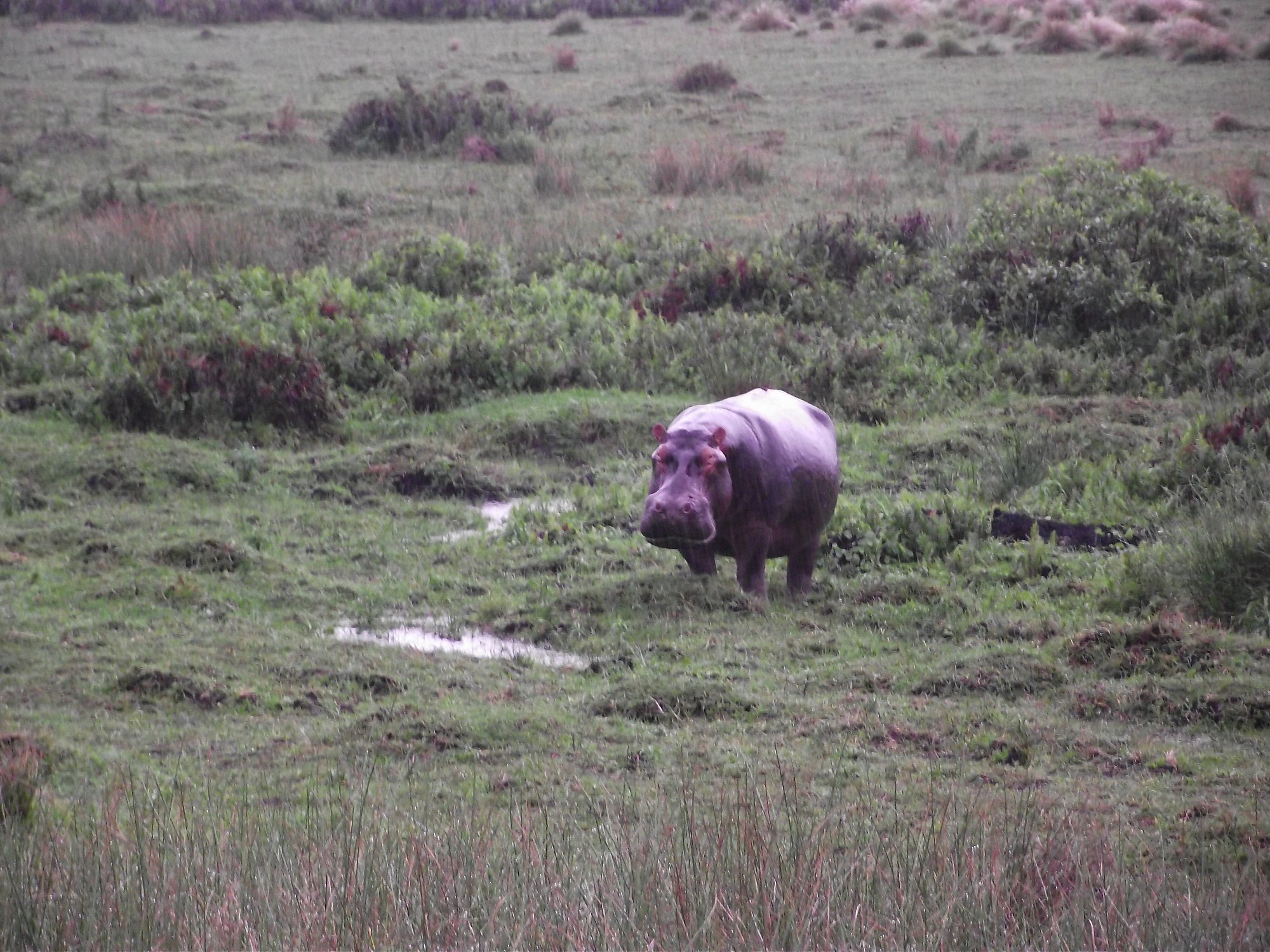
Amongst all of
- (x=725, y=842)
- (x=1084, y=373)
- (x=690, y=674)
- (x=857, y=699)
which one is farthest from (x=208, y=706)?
(x=1084, y=373)

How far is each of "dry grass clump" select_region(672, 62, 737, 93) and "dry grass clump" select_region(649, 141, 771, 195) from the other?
22.4ft

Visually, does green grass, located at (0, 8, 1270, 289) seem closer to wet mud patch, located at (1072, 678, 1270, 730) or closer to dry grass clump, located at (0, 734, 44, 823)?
wet mud patch, located at (1072, 678, 1270, 730)

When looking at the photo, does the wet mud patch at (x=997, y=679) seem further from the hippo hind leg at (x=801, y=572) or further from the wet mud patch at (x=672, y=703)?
the hippo hind leg at (x=801, y=572)

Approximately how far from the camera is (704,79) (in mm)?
26656

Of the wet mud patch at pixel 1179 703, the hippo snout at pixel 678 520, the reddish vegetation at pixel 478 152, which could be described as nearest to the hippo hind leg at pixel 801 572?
the hippo snout at pixel 678 520

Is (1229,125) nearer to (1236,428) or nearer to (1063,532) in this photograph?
(1236,428)

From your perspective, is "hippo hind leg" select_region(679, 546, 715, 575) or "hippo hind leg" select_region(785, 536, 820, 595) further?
"hippo hind leg" select_region(785, 536, 820, 595)

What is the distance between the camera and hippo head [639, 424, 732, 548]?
22.6 feet

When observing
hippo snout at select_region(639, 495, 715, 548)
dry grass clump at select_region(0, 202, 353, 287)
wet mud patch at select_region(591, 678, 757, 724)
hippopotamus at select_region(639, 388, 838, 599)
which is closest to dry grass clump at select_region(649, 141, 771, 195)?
dry grass clump at select_region(0, 202, 353, 287)

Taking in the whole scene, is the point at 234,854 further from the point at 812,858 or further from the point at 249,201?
the point at 249,201

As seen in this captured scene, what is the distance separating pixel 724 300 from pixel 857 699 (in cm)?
838

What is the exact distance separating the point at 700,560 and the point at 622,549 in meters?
1.22

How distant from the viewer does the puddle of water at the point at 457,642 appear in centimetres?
715

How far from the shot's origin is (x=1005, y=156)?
63.7ft
